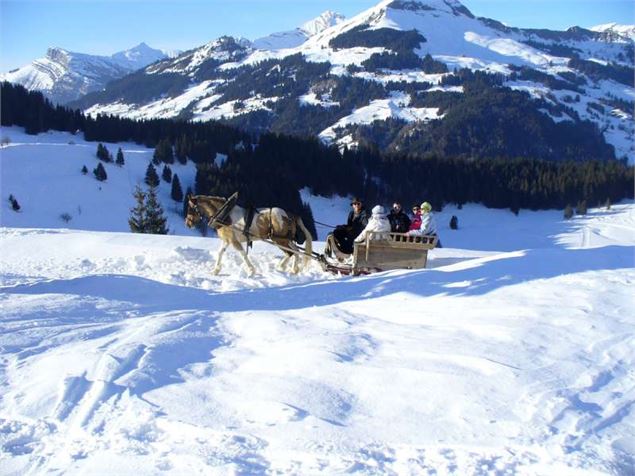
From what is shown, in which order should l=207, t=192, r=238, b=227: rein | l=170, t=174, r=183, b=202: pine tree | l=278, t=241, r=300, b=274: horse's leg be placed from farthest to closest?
l=170, t=174, r=183, b=202: pine tree → l=278, t=241, r=300, b=274: horse's leg → l=207, t=192, r=238, b=227: rein

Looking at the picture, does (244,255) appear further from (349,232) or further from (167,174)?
(167,174)

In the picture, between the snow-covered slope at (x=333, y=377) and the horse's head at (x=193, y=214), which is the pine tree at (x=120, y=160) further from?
the snow-covered slope at (x=333, y=377)

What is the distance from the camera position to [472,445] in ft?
13.7

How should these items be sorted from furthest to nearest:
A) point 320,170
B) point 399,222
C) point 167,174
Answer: point 320,170, point 167,174, point 399,222

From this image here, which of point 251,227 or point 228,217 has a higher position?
point 228,217

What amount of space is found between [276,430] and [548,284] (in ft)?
21.2

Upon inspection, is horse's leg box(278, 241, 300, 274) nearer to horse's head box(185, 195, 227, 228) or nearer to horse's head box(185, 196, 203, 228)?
horse's head box(185, 195, 227, 228)

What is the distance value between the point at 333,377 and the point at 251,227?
8203mm

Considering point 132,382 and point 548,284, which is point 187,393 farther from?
point 548,284

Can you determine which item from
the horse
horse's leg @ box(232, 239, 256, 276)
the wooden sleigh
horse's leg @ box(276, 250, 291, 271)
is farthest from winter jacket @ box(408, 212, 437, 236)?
horse's leg @ box(232, 239, 256, 276)

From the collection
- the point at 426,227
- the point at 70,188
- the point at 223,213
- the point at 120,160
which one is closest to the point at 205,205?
the point at 223,213

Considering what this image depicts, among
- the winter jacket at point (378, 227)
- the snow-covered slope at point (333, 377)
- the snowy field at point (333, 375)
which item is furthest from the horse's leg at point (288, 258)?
the snow-covered slope at point (333, 377)

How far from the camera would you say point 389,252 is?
1241 cm

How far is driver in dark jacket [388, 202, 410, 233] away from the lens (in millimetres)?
13766
